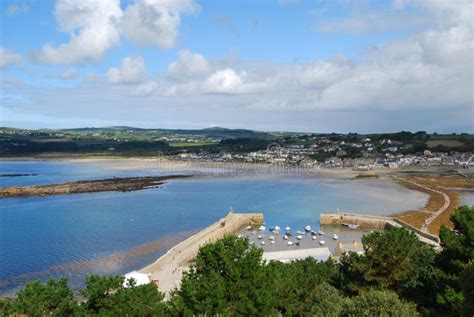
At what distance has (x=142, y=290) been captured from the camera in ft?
32.3

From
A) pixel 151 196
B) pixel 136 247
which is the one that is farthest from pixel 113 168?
pixel 136 247

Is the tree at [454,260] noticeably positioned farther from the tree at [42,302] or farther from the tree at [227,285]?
the tree at [42,302]

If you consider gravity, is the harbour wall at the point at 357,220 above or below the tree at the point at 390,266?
below

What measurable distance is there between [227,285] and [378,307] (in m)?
3.21

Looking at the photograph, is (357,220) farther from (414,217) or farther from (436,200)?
(436,200)

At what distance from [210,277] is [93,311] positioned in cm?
266

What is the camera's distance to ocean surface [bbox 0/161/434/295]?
25.4m

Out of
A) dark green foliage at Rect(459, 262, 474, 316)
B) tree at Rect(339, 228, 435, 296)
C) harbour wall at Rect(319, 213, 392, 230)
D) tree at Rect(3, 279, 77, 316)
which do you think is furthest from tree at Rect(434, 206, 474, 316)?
harbour wall at Rect(319, 213, 392, 230)

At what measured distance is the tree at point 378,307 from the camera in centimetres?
914

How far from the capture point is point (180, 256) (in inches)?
965

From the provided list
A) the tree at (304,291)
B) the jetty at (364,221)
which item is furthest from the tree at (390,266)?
the jetty at (364,221)

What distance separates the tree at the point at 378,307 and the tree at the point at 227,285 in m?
1.80

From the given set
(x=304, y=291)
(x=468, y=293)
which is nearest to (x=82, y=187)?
(x=304, y=291)

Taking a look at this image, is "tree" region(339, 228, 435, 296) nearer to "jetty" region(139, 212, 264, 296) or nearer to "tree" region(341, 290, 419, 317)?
"tree" region(341, 290, 419, 317)
